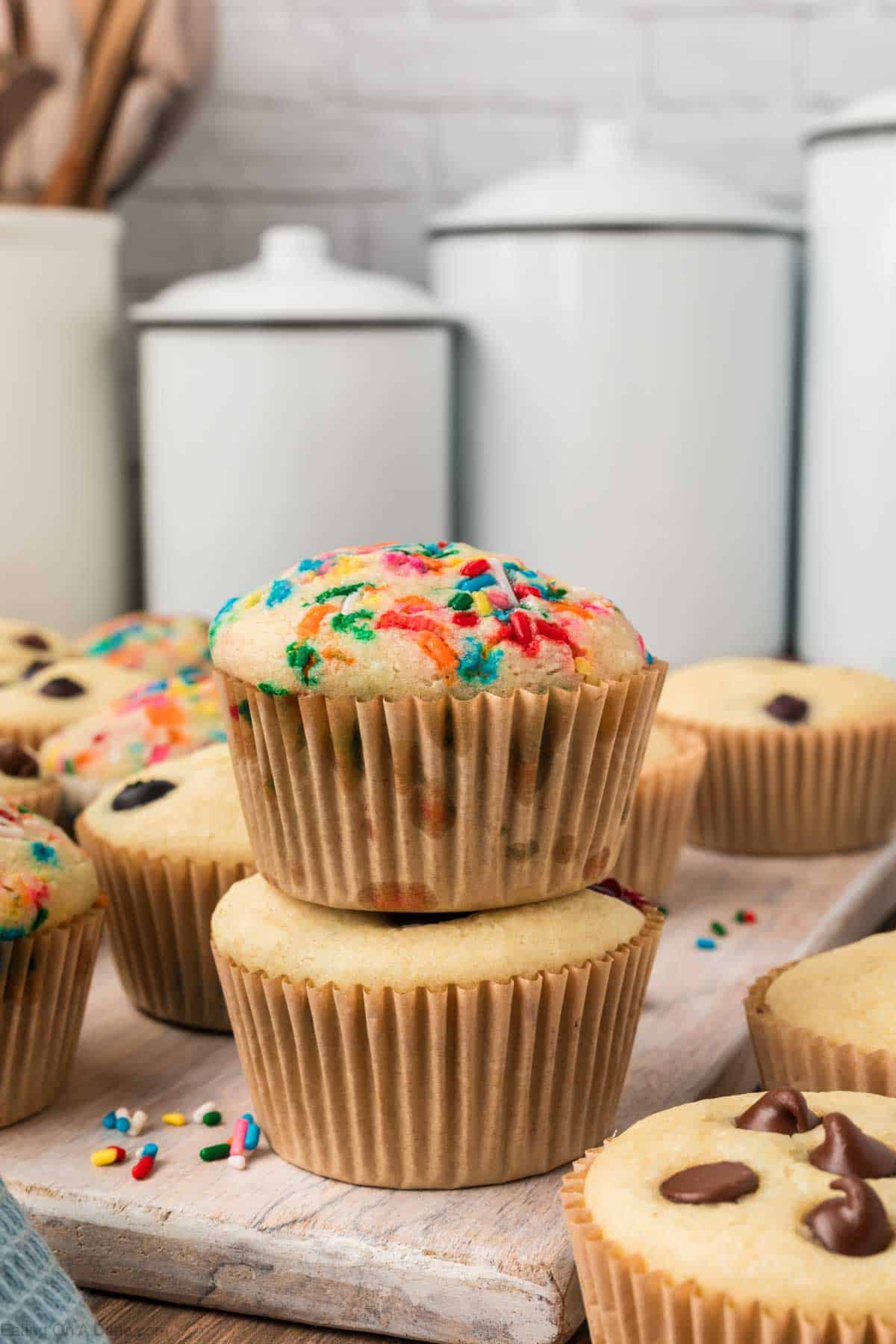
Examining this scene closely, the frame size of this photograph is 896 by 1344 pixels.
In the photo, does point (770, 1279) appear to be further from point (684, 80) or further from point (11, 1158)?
point (684, 80)

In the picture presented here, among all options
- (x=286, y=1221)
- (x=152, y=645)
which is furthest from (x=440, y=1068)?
(x=152, y=645)

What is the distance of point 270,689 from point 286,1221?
0.32m

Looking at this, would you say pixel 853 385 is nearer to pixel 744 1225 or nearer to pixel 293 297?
pixel 293 297

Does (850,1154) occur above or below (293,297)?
below

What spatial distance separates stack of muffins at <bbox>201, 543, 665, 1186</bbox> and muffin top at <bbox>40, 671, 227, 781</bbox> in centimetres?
44

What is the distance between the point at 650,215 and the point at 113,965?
1210 mm

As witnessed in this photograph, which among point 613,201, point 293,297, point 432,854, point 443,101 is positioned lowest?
point 432,854

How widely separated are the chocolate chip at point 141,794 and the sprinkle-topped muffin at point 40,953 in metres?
0.15

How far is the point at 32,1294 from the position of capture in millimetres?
798

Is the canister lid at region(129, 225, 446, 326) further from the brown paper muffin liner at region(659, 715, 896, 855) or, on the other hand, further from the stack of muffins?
the stack of muffins

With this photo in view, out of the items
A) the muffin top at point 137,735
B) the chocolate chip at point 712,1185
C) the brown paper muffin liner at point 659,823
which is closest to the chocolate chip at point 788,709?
the brown paper muffin liner at point 659,823

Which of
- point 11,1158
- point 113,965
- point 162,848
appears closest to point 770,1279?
point 11,1158

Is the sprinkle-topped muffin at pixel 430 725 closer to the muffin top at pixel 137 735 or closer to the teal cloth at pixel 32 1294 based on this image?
the teal cloth at pixel 32 1294

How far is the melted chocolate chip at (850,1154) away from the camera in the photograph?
2.45ft
